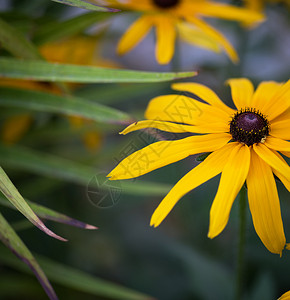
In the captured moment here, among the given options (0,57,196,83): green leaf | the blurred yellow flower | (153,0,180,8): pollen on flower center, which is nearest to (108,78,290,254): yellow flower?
(0,57,196,83): green leaf

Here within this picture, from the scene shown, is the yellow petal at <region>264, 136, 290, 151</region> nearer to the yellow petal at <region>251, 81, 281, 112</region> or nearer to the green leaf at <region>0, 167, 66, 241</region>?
the yellow petal at <region>251, 81, 281, 112</region>

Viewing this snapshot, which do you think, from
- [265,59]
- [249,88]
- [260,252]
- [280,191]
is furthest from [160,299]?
[265,59]

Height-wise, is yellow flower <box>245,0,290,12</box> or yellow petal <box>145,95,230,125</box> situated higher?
yellow flower <box>245,0,290,12</box>

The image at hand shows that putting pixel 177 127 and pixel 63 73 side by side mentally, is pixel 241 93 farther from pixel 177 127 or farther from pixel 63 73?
pixel 63 73

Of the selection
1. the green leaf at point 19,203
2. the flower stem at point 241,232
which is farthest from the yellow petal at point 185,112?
the green leaf at point 19,203

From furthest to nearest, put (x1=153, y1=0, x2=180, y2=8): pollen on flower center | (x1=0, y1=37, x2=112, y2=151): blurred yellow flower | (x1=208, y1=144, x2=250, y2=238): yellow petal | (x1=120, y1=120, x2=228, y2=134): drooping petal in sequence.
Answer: (x1=0, y1=37, x2=112, y2=151): blurred yellow flower < (x1=153, y1=0, x2=180, y2=8): pollen on flower center < (x1=120, y1=120, x2=228, y2=134): drooping petal < (x1=208, y1=144, x2=250, y2=238): yellow petal

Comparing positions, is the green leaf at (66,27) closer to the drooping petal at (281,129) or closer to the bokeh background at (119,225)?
the bokeh background at (119,225)
